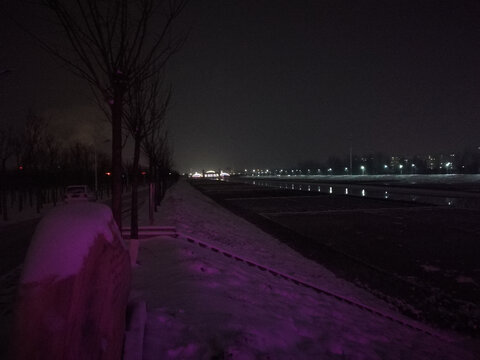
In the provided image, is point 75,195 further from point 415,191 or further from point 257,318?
point 415,191

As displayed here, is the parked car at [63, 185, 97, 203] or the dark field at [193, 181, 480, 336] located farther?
the parked car at [63, 185, 97, 203]

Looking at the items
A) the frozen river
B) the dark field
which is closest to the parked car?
the dark field

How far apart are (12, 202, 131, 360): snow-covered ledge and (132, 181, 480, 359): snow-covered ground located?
1.27 m

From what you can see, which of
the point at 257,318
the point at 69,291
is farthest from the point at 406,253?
the point at 69,291

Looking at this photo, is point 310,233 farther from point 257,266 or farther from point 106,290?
point 106,290

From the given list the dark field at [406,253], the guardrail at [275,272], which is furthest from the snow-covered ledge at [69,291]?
the dark field at [406,253]

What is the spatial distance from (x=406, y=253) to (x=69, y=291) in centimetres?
967

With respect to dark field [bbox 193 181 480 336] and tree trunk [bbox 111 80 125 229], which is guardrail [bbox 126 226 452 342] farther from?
tree trunk [bbox 111 80 125 229]

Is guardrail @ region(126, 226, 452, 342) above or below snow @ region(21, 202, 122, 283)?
below

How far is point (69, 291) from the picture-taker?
1599 mm

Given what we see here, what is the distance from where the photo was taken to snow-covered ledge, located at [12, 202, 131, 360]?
4.86 feet

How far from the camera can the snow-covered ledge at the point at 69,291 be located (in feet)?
4.86

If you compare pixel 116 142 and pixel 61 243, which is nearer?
pixel 61 243

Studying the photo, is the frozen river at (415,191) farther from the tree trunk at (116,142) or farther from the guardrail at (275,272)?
the tree trunk at (116,142)
